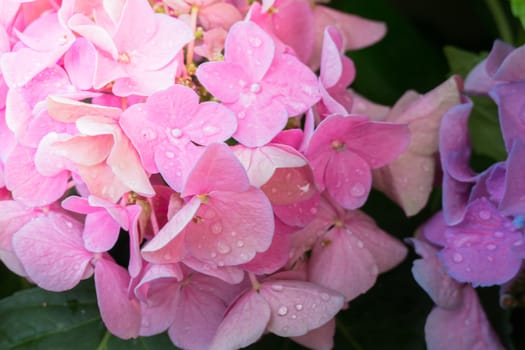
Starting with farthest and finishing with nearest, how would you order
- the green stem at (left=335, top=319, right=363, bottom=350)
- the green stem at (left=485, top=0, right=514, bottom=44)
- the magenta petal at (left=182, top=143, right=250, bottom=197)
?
the green stem at (left=485, top=0, right=514, bottom=44) → the green stem at (left=335, top=319, right=363, bottom=350) → the magenta petal at (left=182, top=143, right=250, bottom=197)

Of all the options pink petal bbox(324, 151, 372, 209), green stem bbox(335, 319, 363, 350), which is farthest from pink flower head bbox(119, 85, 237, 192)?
green stem bbox(335, 319, 363, 350)

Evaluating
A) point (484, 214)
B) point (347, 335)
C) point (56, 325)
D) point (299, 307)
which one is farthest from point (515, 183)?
point (56, 325)

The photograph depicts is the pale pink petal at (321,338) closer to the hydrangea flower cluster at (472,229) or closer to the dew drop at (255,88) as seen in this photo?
the hydrangea flower cluster at (472,229)

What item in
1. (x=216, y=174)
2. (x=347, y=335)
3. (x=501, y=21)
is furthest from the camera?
(x=501, y=21)

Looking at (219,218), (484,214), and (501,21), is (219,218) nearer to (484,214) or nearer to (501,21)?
(484,214)

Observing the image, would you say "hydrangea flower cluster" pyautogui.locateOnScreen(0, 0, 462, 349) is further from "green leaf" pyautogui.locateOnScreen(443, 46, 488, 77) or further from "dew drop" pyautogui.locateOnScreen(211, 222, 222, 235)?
"green leaf" pyautogui.locateOnScreen(443, 46, 488, 77)

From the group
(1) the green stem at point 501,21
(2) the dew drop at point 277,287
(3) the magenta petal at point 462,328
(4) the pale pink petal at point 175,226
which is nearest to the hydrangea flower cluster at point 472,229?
(3) the magenta petal at point 462,328

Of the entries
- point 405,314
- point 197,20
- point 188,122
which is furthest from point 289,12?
point 405,314
